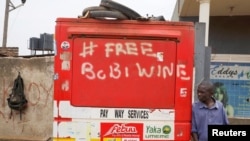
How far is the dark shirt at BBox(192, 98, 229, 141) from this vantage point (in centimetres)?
430

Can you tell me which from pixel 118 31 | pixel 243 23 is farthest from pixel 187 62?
pixel 243 23

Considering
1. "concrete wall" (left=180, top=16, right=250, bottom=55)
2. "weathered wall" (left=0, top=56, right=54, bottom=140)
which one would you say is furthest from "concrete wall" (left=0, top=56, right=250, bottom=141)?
"concrete wall" (left=180, top=16, right=250, bottom=55)

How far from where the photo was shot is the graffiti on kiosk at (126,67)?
13.1 ft

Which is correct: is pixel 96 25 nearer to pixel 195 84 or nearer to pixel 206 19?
pixel 195 84

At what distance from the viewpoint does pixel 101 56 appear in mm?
4004

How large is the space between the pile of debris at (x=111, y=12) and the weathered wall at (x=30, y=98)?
247 inches

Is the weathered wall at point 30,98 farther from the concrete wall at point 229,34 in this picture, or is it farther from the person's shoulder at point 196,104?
the person's shoulder at point 196,104

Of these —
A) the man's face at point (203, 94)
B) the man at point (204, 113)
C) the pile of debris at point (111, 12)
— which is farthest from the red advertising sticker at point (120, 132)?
the pile of debris at point (111, 12)

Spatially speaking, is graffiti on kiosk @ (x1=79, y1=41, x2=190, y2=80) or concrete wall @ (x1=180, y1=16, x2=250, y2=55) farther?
concrete wall @ (x1=180, y1=16, x2=250, y2=55)

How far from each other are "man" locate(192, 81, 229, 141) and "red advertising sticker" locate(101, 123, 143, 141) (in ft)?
2.01

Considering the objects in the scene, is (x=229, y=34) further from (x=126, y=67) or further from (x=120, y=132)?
(x=120, y=132)

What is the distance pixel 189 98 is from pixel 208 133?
469 millimetres

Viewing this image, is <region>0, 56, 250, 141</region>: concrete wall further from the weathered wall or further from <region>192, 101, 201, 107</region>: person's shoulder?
<region>192, 101, 201, 107</region>: person's shoulder

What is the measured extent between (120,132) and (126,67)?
0.59 meters
